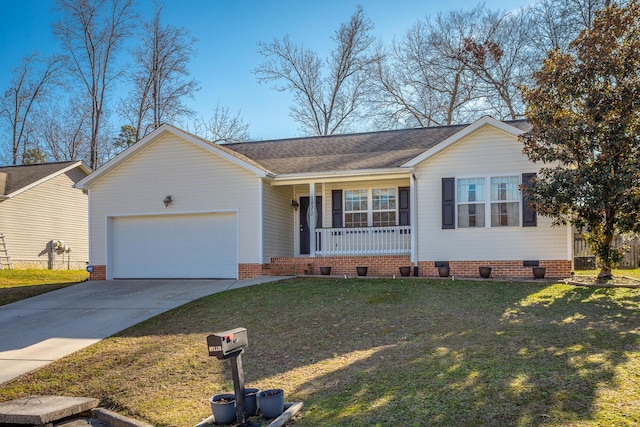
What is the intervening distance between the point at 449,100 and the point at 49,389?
26147mm

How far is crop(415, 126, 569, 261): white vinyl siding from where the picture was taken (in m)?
13.8

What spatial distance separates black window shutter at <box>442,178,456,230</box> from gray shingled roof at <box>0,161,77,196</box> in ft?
59.9

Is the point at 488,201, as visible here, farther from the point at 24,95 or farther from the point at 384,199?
the point at 24,95

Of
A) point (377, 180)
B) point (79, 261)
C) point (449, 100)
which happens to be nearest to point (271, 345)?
point (377, 180)

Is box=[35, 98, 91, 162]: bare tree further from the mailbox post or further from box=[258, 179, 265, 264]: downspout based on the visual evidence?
the mailbox post

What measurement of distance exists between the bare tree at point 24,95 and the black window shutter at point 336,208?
85.1 ft

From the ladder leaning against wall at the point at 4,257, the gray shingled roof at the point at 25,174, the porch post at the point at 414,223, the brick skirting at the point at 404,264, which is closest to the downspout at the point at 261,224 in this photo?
the brick skirting at the point at 404,264

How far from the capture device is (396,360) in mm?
7148

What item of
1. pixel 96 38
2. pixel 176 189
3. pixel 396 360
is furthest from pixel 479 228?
pixel 96 38

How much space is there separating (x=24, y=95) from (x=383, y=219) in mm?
29275

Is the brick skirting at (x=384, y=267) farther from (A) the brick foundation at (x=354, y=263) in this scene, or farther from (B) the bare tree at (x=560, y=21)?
(B) the bare tree at (x=560, y=21)

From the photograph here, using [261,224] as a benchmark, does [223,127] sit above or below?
above

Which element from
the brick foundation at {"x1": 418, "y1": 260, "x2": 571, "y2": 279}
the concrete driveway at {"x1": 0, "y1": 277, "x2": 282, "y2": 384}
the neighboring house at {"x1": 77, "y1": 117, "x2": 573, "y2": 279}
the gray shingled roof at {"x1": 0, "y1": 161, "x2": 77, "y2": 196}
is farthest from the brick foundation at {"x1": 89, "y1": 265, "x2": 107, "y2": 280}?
the brick foundation at {"x1": 418, "y1": 260, "x2": 571, "y2": 279}

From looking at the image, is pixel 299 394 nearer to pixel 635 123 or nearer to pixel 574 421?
pixel 574 421
